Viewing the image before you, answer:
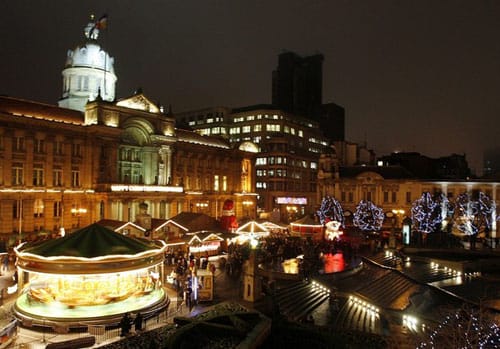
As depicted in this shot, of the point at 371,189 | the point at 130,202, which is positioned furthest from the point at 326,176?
the point at 130,202

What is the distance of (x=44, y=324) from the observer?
18141mm

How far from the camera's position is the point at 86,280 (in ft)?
68.2

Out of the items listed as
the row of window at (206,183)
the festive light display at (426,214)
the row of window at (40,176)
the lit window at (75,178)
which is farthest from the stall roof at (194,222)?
the festive light display at (426,214)

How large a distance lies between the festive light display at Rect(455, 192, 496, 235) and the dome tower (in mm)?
50213

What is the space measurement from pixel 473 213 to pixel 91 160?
4855 cm

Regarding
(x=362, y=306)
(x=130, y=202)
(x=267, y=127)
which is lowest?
(x=362, y=306)

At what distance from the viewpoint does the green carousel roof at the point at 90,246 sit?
19812mm

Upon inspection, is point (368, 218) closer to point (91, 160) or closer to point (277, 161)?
point (277, 161)

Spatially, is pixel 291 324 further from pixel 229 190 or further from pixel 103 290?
pixel 229 190

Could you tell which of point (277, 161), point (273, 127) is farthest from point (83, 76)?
point (273, 127)

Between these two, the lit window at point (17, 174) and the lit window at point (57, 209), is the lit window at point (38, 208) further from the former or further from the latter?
the lit window at point (17, 174)

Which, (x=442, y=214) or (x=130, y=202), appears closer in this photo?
(x=130, y=202)

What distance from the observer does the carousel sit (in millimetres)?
19094

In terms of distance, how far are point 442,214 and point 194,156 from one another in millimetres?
35658
